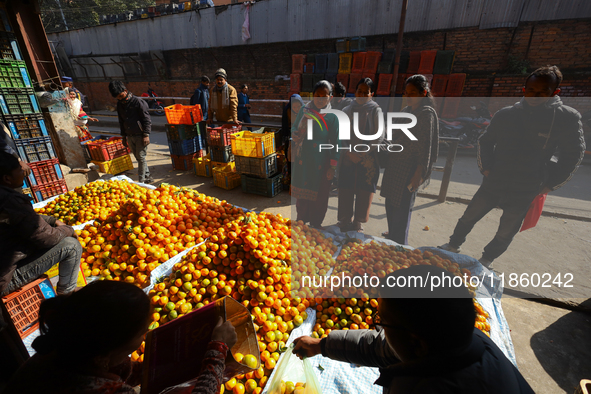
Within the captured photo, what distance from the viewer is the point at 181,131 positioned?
733cm

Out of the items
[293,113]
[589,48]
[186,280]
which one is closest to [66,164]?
[293,113]

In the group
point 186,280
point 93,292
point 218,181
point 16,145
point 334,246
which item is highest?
point 93,292

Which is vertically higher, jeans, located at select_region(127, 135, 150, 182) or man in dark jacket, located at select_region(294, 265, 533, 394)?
man in dark jacket, located at select_region(294, 265, 533, 394)

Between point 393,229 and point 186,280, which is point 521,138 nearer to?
point 393,229

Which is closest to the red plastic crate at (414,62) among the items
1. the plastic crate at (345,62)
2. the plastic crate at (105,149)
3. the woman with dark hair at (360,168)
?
the plastic crate at (345,62)

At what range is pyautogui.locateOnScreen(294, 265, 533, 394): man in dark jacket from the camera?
101 centimetres

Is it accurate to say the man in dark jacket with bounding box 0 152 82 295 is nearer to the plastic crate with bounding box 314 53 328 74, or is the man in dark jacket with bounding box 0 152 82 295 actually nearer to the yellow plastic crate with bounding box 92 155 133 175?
the yellow plastic crate with bounding box 92 155 133 175

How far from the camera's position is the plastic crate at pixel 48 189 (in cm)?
522

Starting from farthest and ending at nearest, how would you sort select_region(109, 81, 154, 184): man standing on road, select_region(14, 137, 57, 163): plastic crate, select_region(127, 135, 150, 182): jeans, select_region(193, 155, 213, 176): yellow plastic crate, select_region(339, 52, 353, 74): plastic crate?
select_region(339, 52, 353, 74): plastic crate → select_region(193, 155, 213, 176): yellow plastic crate → select_region(127, 135, 150, 182): jeans → select_region(109, 81, 154, 184): man standing on road → select_region(14, 137, 57, 163): plastic crate

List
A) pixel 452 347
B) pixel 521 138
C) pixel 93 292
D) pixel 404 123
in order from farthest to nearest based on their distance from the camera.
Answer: pixel 404 123, pixel 521 138, pixel 93 292, pixel 452 347

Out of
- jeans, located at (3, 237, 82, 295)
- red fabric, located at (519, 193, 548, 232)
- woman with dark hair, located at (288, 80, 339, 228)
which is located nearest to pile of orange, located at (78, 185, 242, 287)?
jeans, located at (3, 237, 82, 295)

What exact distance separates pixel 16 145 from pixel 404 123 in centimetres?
681

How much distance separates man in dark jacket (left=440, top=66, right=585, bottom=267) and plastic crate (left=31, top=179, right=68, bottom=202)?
779 centimetres

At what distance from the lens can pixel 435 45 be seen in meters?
11.8
